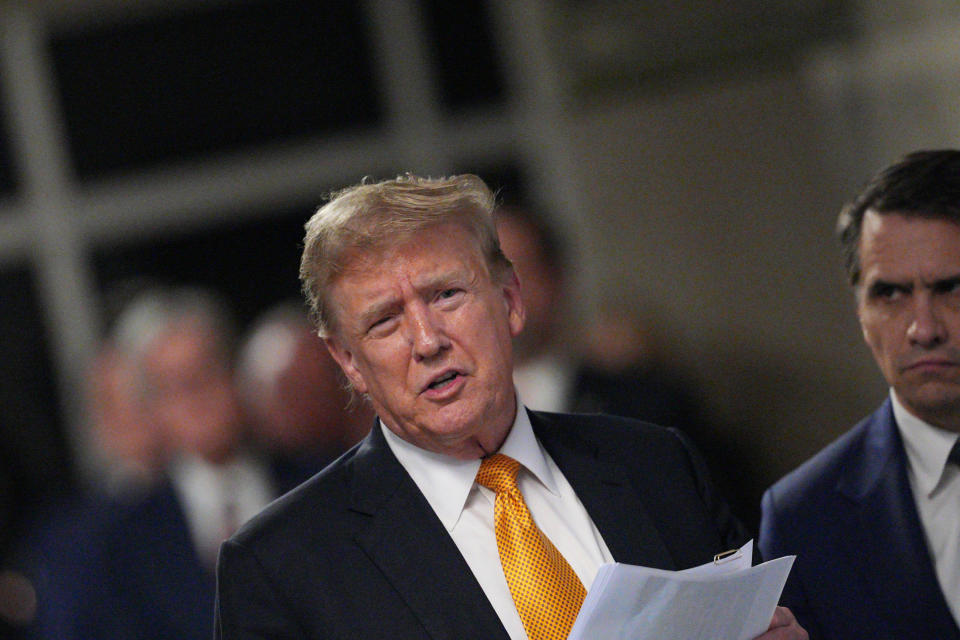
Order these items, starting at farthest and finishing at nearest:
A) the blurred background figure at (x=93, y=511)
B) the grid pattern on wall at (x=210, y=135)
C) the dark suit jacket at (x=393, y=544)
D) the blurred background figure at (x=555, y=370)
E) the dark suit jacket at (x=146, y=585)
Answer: the grid pattern on wall at (x=210, y=135), the blurred background figure at (x=555, y=370), the blurred background figure at (x=93, y=511), the dark suit jacket at (x=146, y=585), the dark suit jacket at (x=393, y=544)

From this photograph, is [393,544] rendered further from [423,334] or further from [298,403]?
[298,403]

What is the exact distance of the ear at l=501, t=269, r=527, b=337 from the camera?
2170mm

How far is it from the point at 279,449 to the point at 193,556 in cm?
39

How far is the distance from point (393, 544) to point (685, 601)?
1.44ft

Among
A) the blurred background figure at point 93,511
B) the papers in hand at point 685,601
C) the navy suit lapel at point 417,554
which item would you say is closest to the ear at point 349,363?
the navy suit lapel at point 417,554

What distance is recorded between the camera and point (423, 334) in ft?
6.47

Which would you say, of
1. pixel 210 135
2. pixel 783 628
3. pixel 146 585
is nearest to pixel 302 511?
pixel 783 628

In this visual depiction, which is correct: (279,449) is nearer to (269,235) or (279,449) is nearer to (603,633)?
(603,633)

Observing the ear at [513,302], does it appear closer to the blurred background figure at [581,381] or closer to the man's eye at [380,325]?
the man's eye at [380,325]

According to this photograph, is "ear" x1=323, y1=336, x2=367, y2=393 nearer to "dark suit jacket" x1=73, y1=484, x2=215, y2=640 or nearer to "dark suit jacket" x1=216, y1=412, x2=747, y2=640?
"dark suit jacket" x1=216, y1=412, x2=747, y2=640

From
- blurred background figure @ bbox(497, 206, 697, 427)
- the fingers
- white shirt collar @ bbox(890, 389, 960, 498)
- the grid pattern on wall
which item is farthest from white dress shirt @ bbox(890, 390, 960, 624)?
the grid pattern on wall

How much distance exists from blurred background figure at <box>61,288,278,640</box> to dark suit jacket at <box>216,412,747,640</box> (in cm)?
145

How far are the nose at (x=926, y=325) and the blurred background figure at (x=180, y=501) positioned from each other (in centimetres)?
188

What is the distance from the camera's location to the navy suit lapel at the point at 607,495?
6.69 feet
